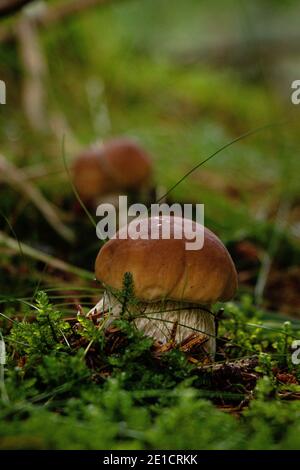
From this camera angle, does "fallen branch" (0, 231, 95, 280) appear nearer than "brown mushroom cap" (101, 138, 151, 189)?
Yes

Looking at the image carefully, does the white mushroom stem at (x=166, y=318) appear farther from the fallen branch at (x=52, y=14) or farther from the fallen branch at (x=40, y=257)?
the fallen branch at (x=52, y=14)

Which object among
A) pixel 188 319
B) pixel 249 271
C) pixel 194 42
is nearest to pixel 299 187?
pixel 249 271

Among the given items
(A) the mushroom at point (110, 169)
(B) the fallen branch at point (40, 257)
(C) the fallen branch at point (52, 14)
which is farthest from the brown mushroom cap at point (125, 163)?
(C) the fallen branch at point (52, 14)

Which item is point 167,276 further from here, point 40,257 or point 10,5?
point 10,5

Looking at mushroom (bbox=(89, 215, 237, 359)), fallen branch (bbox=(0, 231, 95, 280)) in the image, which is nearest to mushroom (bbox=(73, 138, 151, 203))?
fallen branch (bbox=(0, 231, 95, 280))

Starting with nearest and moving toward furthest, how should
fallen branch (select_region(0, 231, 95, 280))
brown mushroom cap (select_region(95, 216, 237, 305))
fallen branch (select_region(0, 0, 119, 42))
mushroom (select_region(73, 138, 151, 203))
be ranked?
brown mushroom cap (select_region(95, 216, 237, 305)) < fallen branch (select_region(0, 231, 95, 280)) < mushroom (select_region(73, 138, 151, 203)) < fallen branch (select_region(0, 0, 119, 42))

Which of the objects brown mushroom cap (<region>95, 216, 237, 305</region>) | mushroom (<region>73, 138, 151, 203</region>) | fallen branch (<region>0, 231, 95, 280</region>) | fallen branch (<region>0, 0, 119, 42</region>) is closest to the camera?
brown mushroom cap (<region>95, 216, 237, 305</region>)

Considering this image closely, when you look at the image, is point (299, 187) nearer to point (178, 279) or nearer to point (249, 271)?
point (249, 271)

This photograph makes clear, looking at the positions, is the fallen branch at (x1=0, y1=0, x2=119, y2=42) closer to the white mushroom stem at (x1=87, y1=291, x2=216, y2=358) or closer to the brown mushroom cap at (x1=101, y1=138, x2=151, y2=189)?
the brown mushroom cap at (x1=101, y1=138, x2=151, y2=189)
